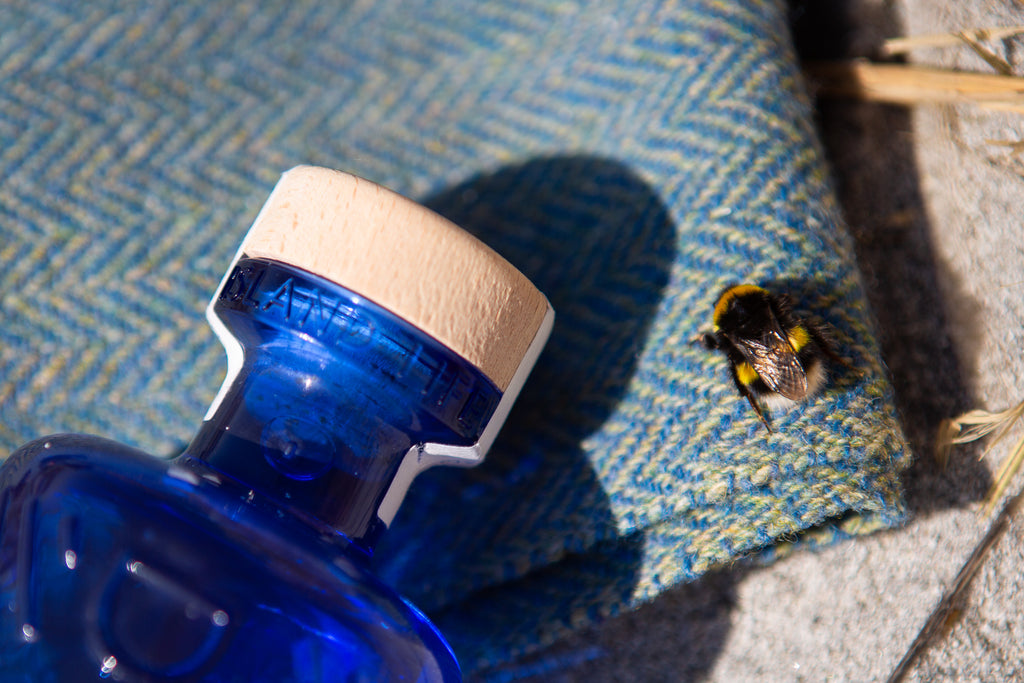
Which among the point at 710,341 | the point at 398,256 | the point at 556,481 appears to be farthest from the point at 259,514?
the point at 710,341

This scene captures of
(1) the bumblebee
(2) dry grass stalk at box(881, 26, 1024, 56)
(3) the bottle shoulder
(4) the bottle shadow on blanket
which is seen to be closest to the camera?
(3) the bottle shoulder

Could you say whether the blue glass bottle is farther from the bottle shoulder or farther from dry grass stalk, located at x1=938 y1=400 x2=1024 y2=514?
dry grass stalk, located at x1=938 y1=400 x2=1024 y2=514

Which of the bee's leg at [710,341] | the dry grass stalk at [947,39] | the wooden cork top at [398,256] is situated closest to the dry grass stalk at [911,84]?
the dry grass stalk at [947,39]

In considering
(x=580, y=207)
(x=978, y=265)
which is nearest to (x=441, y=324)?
(x=580, y=207)

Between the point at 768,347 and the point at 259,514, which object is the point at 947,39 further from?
the point at 259,514

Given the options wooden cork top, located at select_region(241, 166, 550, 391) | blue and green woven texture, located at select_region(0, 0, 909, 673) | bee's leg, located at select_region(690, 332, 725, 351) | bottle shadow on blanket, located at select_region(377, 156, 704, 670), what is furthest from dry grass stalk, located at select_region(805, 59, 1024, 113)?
wooden cork top, located at select_region(241, 166, 550, 391)

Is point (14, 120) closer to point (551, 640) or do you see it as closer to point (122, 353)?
point (122, 353)
